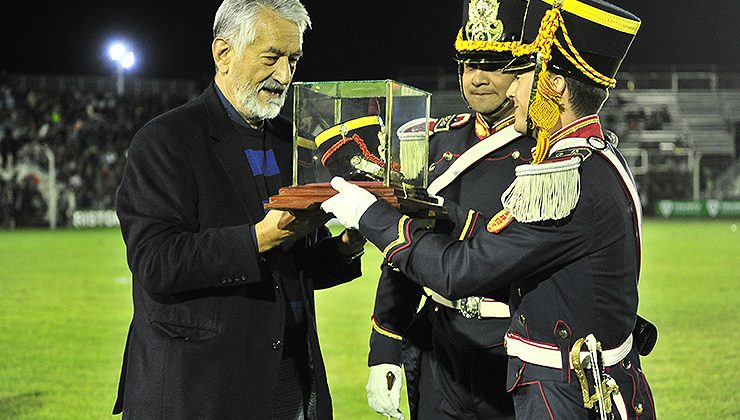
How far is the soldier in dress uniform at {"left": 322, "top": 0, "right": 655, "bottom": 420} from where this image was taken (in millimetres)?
2986

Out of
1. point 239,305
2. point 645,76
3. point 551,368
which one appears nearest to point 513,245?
point 551,368

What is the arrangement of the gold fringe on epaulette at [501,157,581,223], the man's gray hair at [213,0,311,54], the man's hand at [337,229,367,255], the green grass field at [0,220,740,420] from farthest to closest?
the green grass field at [0,220,740,420], the man's hand at [337,229,367,255], the man's gray hair at [213,0,311,54], the gold fringe on epaulette at [501,157,581,223]

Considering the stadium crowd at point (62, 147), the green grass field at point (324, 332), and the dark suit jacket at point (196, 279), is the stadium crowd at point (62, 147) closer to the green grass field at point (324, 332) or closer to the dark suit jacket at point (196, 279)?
the green grass field at point (324, 332)

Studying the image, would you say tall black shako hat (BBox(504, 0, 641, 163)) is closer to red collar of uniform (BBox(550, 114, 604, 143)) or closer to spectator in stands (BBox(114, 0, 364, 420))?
red collar of uniform (BBox(550, 114, 604, 143))

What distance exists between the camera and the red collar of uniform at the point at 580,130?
3127mm

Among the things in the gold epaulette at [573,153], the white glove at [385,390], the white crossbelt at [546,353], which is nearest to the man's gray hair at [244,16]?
the gold epaulette at [573,153]

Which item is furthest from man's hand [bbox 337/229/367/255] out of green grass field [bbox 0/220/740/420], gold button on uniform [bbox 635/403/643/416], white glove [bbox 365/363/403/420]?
green grass field [bbox 0/220/740/420]

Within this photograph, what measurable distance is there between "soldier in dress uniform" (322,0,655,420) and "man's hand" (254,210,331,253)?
0.29 feet

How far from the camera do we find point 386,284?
4.29 m

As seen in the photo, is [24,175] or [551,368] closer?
[551,368]

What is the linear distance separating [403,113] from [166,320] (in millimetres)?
1063

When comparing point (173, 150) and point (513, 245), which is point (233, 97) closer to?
point (173, 150)

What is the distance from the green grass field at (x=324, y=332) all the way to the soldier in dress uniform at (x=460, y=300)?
2.97 meters

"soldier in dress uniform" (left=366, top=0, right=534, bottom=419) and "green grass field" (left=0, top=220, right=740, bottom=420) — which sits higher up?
"soldier in dress uniform" (left=366, top=0, right=534, bottom=419)
